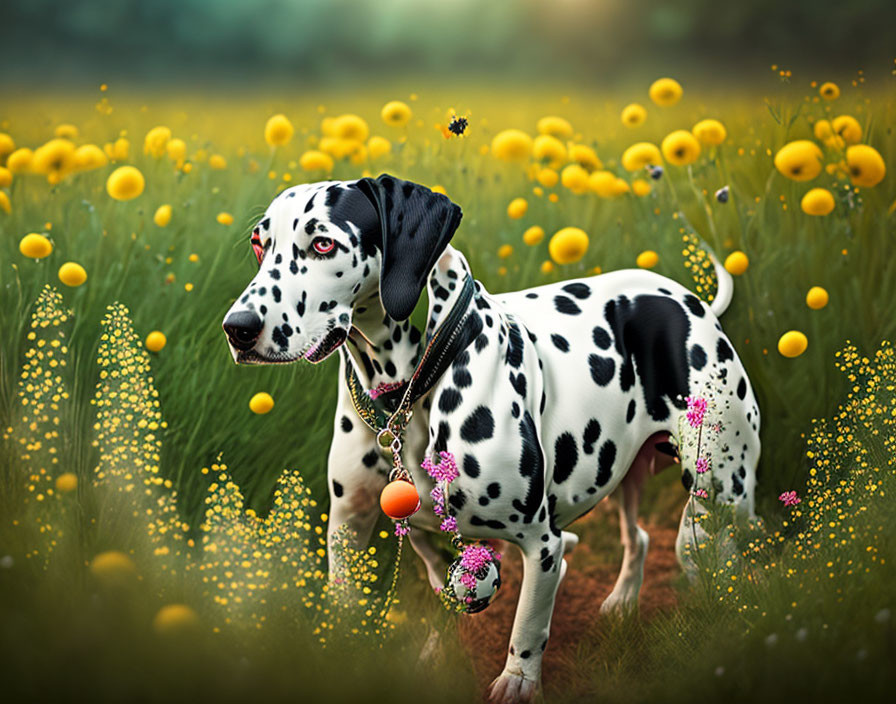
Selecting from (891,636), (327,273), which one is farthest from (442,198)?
(891,636)

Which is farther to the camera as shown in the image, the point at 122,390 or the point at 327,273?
the point at 122,390

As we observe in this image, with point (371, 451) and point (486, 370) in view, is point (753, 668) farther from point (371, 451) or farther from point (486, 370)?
point (371, 451)

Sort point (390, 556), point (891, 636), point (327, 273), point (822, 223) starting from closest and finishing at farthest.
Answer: point (891, 636), point (327, 273), point (390, 556), point (822, 223)

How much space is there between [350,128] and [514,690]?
4.87 ft

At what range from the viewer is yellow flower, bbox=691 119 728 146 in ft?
8.05

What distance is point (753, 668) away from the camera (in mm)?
1439

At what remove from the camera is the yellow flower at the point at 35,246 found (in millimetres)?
1988

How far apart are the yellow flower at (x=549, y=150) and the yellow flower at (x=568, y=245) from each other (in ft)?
0.94

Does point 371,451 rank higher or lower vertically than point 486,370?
lower

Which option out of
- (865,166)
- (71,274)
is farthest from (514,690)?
(865,166)

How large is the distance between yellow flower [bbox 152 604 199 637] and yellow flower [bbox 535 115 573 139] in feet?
5.56

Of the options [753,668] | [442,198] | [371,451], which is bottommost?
[753,668]

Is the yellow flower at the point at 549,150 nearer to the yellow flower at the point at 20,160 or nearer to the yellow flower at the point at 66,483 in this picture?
the yellow flower at the point at 20,160

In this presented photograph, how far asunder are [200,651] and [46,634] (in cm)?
21
